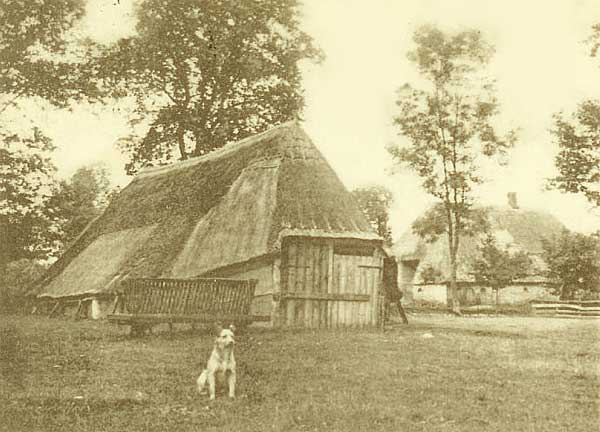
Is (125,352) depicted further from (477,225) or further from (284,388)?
(477,225)

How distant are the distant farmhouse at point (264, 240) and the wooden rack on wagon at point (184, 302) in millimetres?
1307

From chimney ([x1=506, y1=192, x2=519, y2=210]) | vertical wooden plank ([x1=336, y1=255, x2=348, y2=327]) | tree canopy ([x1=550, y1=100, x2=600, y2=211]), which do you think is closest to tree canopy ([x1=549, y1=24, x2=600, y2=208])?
tree canopy ([x1=550, y1=100, x2=600, y2=211])

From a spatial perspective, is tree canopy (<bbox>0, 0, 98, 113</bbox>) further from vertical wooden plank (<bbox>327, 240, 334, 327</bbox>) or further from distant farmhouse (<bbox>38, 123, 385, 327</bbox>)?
vertical wooden plank (<bbox>327, 240, 334, 327</bbox>)

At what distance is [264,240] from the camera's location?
49.8ft

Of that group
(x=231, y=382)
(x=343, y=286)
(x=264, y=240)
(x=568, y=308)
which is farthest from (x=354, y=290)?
(x=568, y=308)

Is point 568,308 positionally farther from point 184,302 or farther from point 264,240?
point 184,302

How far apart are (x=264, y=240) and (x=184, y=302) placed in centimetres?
269

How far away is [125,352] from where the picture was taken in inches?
425

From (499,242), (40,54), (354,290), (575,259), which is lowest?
(354,290)

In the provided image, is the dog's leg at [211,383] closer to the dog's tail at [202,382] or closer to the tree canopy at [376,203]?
the dog's tail at [202,382]

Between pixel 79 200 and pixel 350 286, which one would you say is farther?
pixel 79 200

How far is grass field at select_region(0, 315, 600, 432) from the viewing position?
701 cm

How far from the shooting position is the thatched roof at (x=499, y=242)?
4297 centimetres

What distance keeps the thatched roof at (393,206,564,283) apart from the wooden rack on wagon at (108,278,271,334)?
2964cm
